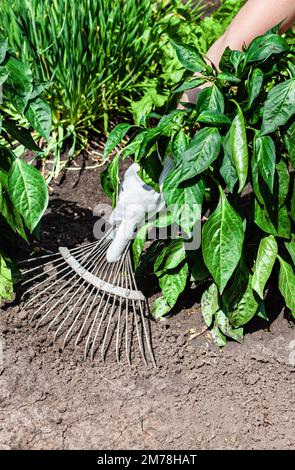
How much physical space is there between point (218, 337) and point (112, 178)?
663 millimetres

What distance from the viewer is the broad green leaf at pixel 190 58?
1.66 meters

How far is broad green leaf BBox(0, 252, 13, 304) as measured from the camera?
1981mm

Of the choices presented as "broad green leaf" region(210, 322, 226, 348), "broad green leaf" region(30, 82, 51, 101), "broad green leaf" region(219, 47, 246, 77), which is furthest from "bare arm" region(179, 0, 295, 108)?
"broad green leaf" region(210, 322, 226, 348)

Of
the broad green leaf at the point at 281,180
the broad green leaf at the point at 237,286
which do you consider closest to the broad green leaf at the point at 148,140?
the broad green leaf at the point at 281,180

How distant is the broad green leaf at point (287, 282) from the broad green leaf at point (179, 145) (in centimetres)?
55

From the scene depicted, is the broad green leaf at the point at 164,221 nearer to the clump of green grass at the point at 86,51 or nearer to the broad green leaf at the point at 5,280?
the broad green leaf at the point at 5,280

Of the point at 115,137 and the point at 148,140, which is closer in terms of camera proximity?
the point at 148,140

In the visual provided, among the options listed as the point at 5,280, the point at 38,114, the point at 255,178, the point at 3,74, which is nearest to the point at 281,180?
the point at 255,178

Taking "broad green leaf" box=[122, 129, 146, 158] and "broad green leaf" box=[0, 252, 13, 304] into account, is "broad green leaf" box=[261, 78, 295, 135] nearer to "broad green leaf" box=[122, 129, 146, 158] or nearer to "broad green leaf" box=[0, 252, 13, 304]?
"broad green leaf" box=[122, 129, 146, 158]

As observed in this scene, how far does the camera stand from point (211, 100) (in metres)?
1.63

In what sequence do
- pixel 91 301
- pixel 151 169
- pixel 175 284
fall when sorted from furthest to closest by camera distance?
pixel 91 301
pixel 175 284
pixel 151 169

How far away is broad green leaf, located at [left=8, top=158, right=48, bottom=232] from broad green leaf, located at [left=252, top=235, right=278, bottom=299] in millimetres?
662

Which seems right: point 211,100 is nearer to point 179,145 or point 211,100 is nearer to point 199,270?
point 179,145

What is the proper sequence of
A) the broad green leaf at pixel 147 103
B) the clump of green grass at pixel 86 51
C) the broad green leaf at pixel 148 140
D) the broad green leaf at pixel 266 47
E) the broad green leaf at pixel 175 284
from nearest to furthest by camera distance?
the broad green leaf at pixel 266 47 → the broad green leaf at pixel 148 140 → the broad green leaf at pixel 175 284 → the clump of green grass at pixel 86 51 → the broad green leaf at pixel 147 103
